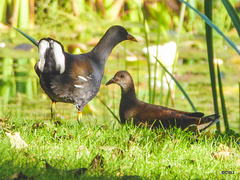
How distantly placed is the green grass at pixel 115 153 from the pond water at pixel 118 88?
846 mm

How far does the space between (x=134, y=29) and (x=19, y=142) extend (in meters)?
7.59

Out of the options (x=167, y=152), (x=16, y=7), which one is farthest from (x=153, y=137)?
(x=16, y=7)

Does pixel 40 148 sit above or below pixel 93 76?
below

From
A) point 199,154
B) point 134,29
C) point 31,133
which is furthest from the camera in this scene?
point 134,29

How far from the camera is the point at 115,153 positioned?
107 inches

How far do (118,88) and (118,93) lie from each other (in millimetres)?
383

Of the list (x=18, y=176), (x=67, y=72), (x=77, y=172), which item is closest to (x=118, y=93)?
(x=67, y=72)

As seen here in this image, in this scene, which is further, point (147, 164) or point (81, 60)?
point (81, 60)

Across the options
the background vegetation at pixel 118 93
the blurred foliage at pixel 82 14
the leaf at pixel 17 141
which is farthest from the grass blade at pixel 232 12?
the blurred foliage at pixel 82 14

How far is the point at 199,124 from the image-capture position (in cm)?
336

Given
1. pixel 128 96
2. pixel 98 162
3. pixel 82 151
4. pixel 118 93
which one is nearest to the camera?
pixel 98 162

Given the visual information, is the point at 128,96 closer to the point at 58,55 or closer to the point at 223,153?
the point at 58,55

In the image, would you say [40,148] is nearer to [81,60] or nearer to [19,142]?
[19,142]

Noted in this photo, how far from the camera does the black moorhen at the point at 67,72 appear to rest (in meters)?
3.41
